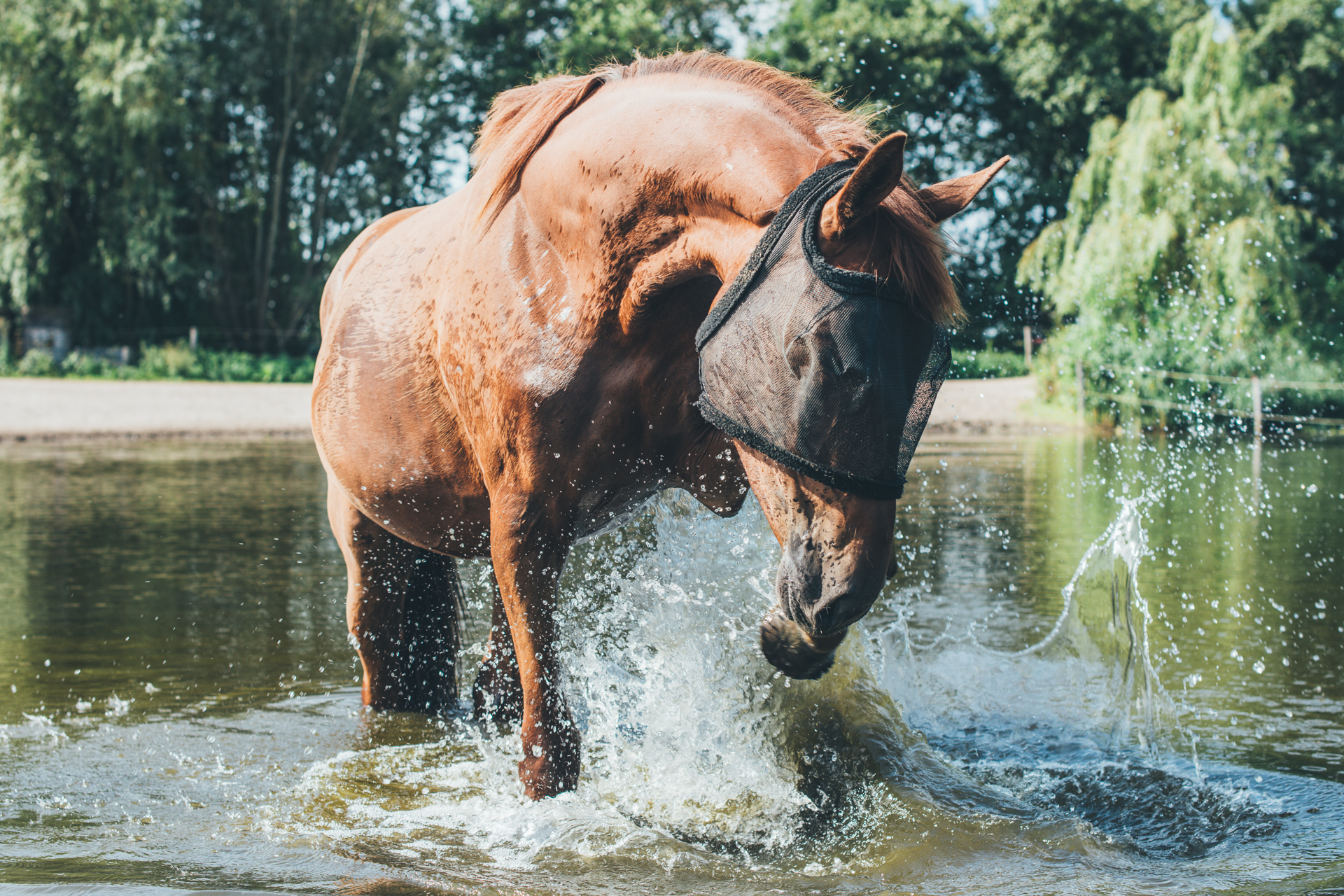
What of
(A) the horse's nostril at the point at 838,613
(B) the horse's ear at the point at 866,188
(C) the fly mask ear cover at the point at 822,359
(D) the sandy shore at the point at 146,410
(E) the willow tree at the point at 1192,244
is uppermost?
(E) the willow tree at the point at 1192,244

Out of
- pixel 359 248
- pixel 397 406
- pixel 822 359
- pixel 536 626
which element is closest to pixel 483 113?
pixel 359 248

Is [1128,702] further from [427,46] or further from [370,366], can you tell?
[427,46]

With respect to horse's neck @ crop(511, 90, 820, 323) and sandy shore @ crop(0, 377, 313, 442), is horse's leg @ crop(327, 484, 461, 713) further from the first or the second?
sandy shore @ crop(0, 377, 313, 442)

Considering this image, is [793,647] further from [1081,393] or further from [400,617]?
[1081,393]

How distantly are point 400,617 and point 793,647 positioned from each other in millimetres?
2391

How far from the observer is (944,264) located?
6.96ft

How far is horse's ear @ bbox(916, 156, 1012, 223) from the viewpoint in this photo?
2238 mm

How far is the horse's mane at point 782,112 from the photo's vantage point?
2.07 meters

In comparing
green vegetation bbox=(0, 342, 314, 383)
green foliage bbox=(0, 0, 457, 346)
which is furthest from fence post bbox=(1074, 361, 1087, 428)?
green foliage bbox=(0, 0, 457, 346)

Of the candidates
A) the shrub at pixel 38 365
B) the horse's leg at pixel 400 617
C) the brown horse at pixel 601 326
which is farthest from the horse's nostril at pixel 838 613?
the shrub at pixel 38 365

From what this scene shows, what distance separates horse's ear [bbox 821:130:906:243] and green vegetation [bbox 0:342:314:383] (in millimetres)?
24075

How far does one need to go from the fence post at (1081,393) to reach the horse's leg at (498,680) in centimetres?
1610

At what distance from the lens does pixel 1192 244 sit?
17.9 metres

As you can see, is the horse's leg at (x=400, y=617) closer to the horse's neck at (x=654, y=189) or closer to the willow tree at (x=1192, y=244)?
the horse's neck at (x=654, y=189)
